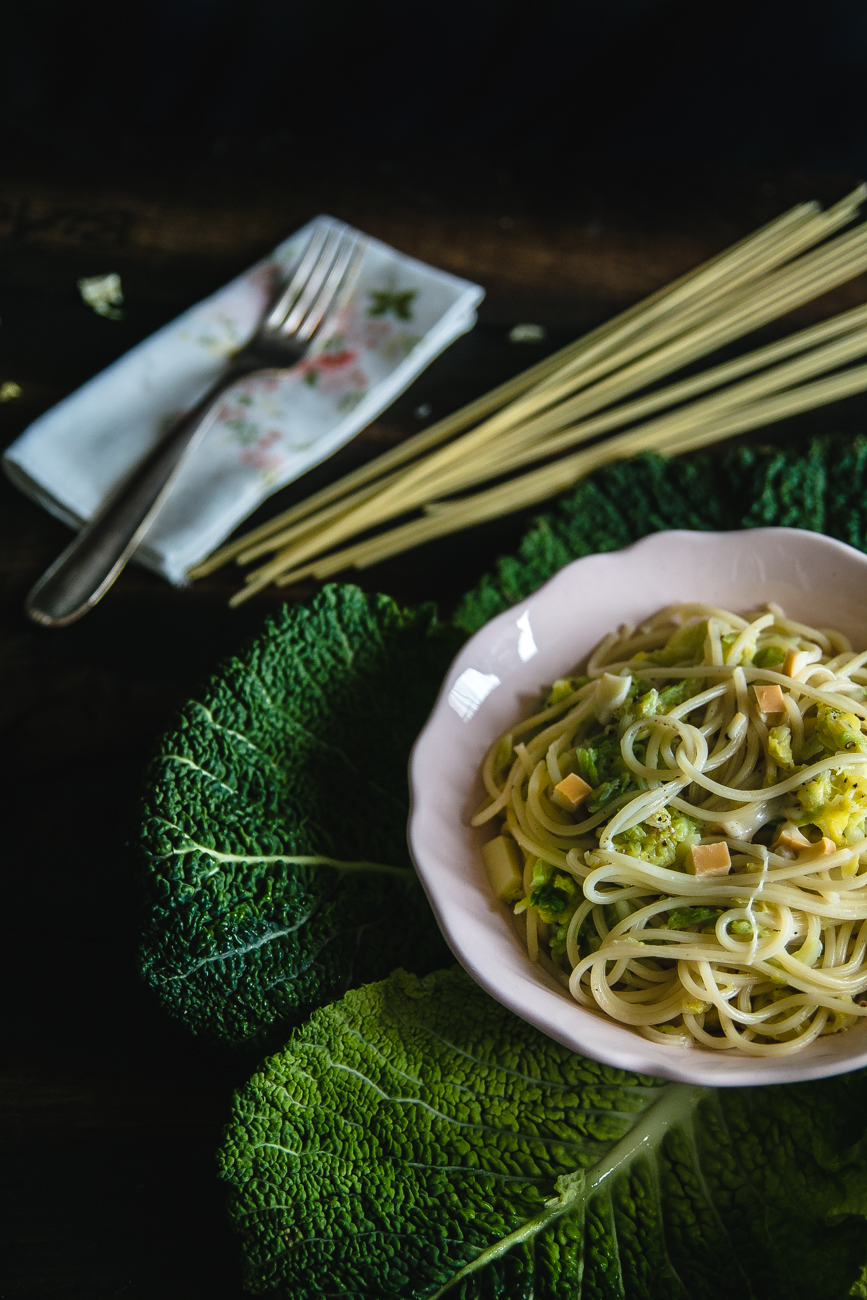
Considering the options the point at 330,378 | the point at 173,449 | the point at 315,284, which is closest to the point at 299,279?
the point at 315,284

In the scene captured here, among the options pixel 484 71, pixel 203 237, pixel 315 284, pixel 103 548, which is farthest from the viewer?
pixel 484 71

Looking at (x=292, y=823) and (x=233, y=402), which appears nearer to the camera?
(x=292, y=823)

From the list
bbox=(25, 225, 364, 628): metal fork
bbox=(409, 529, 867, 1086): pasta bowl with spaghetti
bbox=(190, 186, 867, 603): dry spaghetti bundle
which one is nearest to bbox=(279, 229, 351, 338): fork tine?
bbox=(25, 225, 364, 628): metal fork

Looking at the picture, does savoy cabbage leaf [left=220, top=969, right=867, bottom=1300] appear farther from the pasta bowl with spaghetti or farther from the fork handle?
the fork handle

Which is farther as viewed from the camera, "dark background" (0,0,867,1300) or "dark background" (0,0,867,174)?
"dark background" (0,0,867,174)

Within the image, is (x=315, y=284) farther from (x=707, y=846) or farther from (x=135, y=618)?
(x=707, y=846)

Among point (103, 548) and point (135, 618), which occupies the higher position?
point (103, 548)

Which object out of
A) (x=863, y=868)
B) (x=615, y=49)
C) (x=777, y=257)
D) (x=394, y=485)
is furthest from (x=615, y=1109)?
(x=615, y=49)
